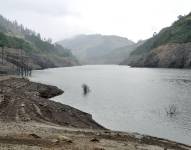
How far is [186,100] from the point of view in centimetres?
8062

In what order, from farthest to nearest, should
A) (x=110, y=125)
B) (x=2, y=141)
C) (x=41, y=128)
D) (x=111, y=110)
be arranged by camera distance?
1. (x=111, y=110)
2. (x=110, y=125)
3. (x=41, y=128)
4. (x=2, y=141)

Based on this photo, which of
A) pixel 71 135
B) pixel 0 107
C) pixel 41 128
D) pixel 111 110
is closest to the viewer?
pixel 71 135

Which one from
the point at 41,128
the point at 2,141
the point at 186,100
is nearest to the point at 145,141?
the point at 41,128

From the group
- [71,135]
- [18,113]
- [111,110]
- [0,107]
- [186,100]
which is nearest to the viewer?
→ [71,135]

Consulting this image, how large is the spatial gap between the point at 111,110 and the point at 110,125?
15.4 metres

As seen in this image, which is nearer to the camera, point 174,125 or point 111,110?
point 174,125

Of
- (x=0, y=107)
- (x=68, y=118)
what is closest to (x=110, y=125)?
(x=68, y=118)

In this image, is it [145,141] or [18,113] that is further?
[18,113]

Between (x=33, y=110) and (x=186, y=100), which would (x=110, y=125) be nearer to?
(x=33, y=110)

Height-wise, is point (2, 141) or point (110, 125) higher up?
point (2, 141)

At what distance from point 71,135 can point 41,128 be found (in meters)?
3.70

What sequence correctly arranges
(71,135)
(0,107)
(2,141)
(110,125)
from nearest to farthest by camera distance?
(2,141) < (71,135) < (0,107) < (110,125)

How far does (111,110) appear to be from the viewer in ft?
220

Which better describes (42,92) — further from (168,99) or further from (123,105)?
(168,99)
